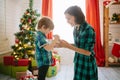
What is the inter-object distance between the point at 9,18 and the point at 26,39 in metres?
1.08

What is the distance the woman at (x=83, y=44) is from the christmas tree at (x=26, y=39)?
275 centimetres

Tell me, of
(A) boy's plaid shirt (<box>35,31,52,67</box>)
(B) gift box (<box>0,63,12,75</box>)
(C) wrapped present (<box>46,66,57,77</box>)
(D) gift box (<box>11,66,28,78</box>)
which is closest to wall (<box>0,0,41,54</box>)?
(B) gift box (<box>0,63,12,75</box>)

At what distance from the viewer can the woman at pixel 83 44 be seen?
4.60 ft

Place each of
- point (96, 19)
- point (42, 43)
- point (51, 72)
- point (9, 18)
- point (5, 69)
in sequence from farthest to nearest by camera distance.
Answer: point (96, 19) < point (9, 18) < point (5, 69) < point (51, 72) < point (42, 43)

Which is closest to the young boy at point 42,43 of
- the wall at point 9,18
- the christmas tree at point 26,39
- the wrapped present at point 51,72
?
the wrapped present at point 51,72

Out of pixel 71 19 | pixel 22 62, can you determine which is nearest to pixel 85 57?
Answer: pixel 71 19

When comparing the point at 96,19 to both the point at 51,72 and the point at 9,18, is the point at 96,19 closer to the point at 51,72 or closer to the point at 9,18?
the point at 51,72

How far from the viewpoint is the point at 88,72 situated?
1453 millimetres

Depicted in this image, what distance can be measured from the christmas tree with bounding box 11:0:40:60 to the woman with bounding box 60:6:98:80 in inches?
108

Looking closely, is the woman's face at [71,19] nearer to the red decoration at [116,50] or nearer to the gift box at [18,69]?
the gift box at [18,69]

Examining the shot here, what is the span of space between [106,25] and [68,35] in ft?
3.53

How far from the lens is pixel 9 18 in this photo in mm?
4977

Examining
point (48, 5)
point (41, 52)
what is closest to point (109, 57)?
point (48, 5)

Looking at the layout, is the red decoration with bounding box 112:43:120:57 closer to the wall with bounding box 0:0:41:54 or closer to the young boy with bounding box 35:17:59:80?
the wall with bounding box 0:0:41:54
